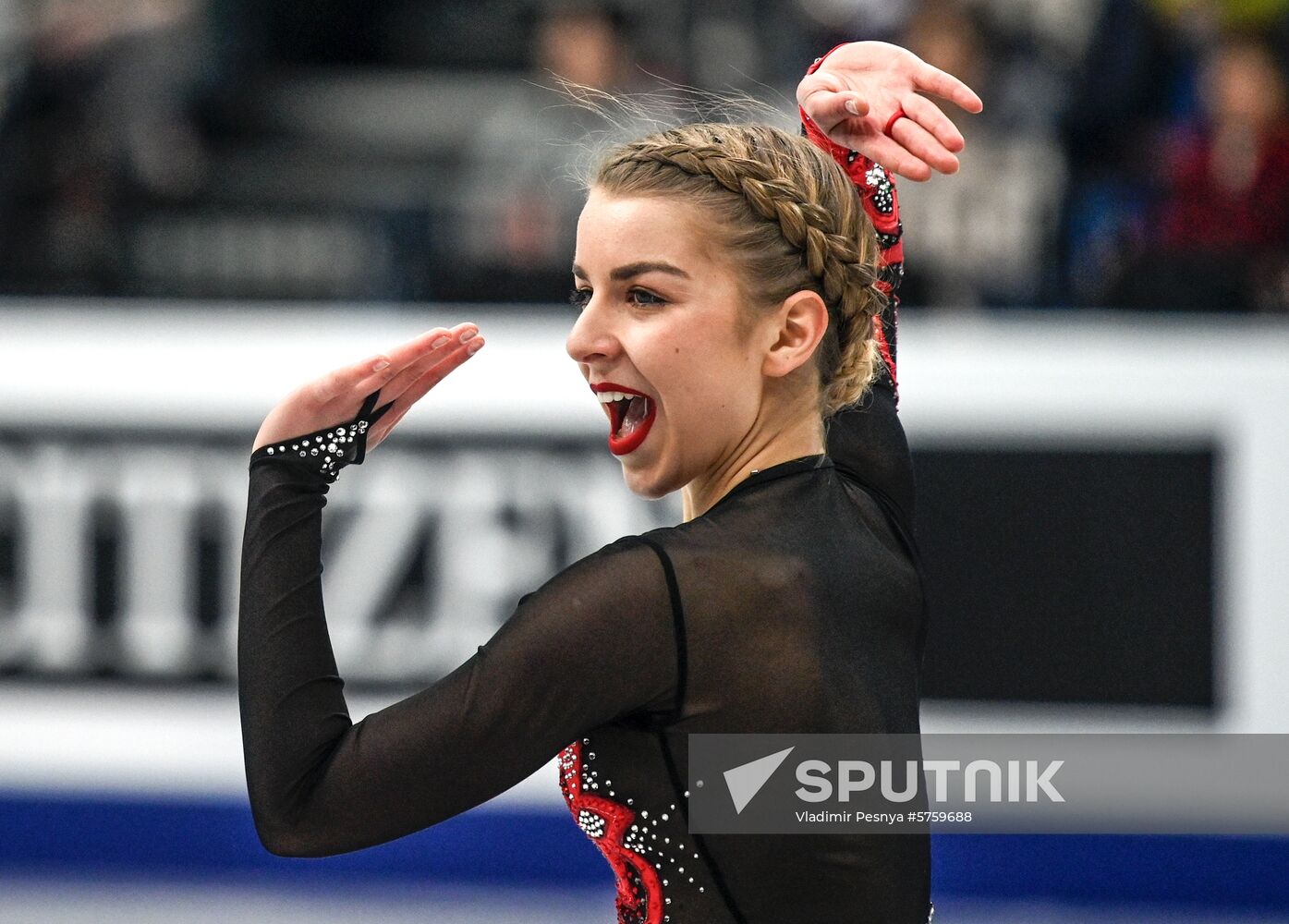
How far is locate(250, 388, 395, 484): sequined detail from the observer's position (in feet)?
4.92

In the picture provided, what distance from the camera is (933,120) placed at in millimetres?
1809

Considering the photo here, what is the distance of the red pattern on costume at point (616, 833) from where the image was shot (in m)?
1.53

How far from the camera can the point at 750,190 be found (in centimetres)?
157

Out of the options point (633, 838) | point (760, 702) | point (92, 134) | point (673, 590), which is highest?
point (92, 134)

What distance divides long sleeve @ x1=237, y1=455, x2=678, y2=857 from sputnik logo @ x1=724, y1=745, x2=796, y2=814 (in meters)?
0.10

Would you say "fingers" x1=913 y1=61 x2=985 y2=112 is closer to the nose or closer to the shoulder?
the nose

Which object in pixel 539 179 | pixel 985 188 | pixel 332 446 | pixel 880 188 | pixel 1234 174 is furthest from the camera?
pixel 539 179

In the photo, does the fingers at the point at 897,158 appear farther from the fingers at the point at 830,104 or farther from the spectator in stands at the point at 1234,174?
the spectator in stands at the point at 1234,174

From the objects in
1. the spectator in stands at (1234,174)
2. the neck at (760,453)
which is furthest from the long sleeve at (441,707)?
the spectator in stands at (1234,174)

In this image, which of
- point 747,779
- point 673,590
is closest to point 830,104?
point 673,590

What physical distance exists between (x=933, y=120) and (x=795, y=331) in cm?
36

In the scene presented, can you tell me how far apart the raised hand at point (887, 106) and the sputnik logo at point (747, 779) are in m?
0.68

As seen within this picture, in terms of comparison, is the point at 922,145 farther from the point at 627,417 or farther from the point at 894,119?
the point at 627,417

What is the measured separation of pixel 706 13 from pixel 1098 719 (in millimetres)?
Answer: 3907
